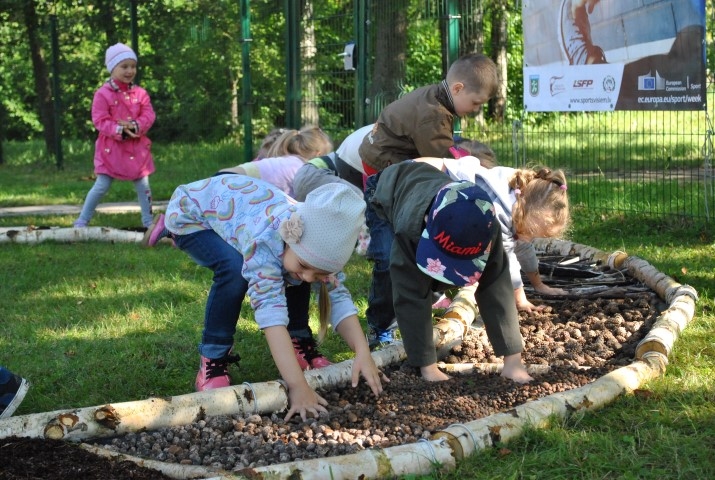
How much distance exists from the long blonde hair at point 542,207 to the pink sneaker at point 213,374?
1.62m

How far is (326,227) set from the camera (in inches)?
146

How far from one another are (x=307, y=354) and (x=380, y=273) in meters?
0.71

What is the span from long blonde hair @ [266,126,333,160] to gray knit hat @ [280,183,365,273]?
241 cm

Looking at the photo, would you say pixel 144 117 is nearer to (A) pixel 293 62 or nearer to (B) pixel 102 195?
(B) pixel 102 195

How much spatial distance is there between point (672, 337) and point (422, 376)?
1.23 metres

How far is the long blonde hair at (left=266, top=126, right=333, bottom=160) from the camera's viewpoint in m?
6.18

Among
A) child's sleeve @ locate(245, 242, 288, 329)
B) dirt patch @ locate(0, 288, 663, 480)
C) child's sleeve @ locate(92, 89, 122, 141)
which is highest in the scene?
child's sleeve @ locate(92, 89, 122, 141)

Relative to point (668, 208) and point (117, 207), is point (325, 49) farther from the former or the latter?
point (668, 208)

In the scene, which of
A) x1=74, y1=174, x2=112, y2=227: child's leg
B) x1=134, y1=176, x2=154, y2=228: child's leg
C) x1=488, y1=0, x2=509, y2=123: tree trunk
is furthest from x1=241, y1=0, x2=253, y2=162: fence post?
x1=74, y1=174, x2=112, y2=227: child's leg

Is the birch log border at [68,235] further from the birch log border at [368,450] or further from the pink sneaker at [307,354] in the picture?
the birch log border at [368,450]

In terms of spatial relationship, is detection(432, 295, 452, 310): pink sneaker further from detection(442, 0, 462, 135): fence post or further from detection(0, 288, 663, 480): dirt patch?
detection(442, 0, 462, 135): fence post

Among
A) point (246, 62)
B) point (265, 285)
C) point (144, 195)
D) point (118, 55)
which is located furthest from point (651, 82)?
point (246, 62)

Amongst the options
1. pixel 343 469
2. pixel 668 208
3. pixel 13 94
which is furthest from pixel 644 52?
pixel 13 94

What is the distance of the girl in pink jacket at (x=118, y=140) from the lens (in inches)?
358
